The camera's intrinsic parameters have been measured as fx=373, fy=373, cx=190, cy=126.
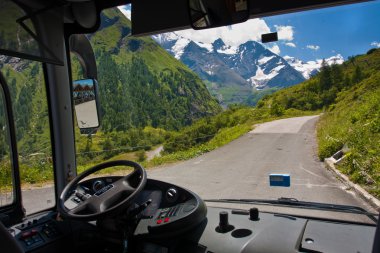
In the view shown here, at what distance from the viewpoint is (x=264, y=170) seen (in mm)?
2721

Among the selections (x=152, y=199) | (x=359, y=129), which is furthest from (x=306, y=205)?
(x=152, y=199)

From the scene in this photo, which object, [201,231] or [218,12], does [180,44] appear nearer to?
[218,12]

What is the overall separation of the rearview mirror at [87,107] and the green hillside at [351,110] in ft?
5.10

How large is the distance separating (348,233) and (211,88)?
2.01 metres

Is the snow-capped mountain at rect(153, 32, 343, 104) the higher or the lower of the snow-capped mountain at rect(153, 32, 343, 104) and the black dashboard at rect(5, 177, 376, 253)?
the higher

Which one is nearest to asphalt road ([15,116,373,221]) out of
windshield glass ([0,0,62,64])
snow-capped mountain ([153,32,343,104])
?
snow-capped mountain ([153,32,343,104])

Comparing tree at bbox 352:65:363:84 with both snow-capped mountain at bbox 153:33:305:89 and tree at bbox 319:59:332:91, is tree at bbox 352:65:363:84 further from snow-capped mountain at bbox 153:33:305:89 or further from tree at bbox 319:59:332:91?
snow-capped mountain at bbox 153:33:305:89

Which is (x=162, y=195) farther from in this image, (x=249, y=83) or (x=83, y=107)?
(x=249, y=83)

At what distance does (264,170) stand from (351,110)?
0.72m

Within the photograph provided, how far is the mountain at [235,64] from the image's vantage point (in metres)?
2.75

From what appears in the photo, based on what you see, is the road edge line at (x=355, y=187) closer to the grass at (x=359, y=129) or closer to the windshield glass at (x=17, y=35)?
the grass at (x=359, y=129)

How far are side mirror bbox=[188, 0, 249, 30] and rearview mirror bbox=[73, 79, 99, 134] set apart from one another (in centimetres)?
109

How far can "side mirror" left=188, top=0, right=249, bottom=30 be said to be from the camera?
230 centimetres

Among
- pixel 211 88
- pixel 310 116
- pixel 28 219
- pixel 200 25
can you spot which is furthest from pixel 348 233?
pixel 28 219
